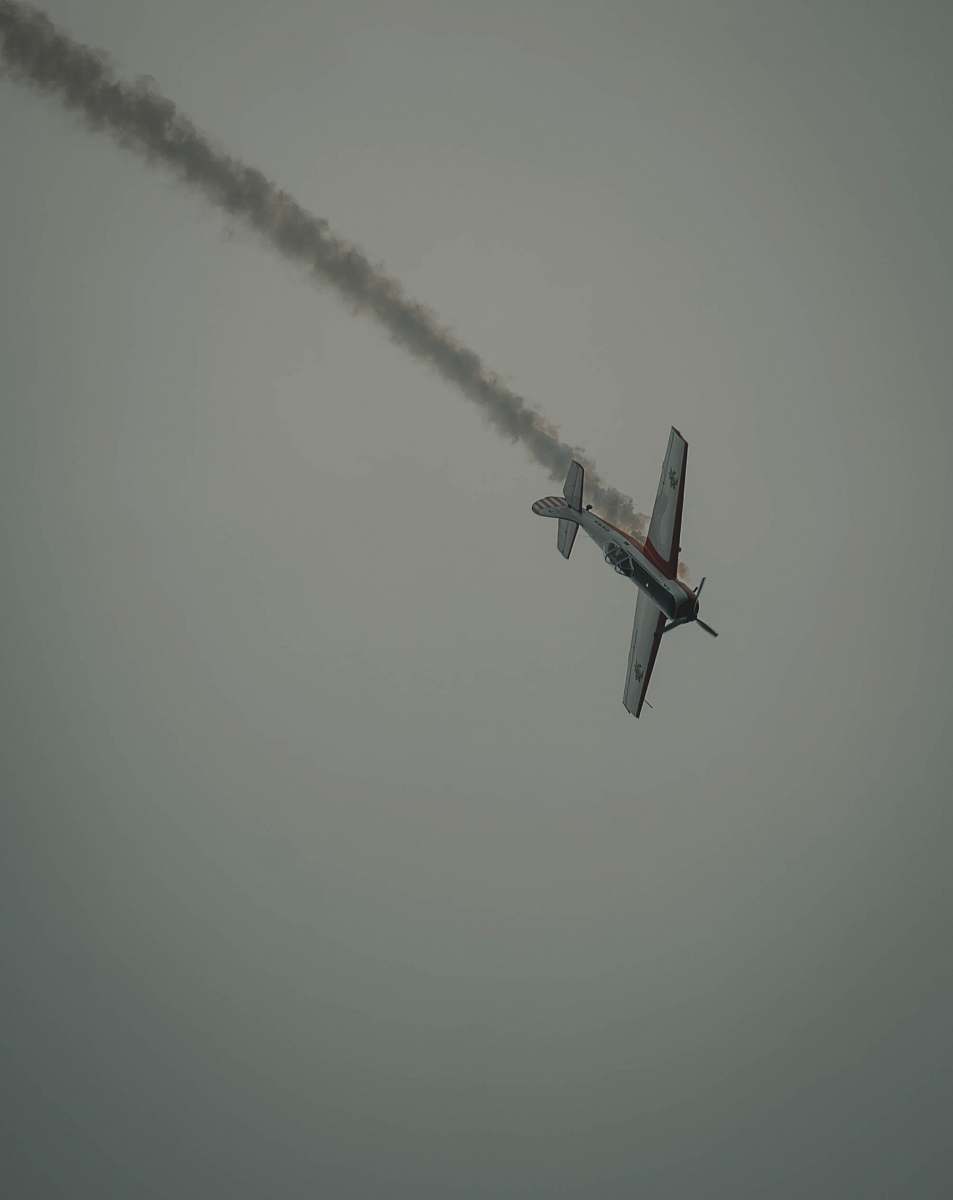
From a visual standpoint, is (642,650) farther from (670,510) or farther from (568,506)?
(568,506)

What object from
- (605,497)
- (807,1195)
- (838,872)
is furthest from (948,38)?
(807,1195)

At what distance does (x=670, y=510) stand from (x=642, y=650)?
8.36 m

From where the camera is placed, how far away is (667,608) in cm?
3759

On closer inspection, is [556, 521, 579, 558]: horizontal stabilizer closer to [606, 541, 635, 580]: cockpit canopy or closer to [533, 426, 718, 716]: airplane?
[533, 426, 718, 716]: airplane

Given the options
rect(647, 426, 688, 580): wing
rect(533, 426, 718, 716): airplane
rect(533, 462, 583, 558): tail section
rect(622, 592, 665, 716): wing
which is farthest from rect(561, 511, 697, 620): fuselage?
rect(622, 592, 665, 716): wing

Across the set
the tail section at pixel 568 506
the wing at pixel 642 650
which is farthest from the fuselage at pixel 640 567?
the wing at pixel 642 650

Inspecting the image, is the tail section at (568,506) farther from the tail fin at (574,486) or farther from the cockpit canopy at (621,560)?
the cockpit canopy at (621,560)

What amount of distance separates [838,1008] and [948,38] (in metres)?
237

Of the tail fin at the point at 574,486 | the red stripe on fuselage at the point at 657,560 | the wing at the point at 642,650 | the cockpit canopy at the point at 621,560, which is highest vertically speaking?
the tail fin at the point at 574,486

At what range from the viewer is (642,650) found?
4275cm

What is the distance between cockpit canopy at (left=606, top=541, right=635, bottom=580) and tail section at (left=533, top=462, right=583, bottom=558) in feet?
7.88

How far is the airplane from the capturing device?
124ft

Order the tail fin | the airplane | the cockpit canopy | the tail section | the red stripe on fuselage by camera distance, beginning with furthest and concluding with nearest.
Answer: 1. the tail section
2. the tail fin
3. the cockpit canopy
4. the red stripe on fuselage
5. the airplane

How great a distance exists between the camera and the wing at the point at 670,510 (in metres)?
38.1
